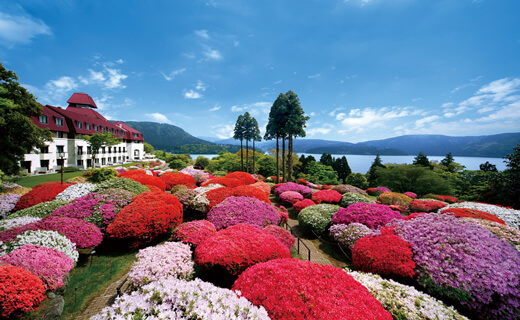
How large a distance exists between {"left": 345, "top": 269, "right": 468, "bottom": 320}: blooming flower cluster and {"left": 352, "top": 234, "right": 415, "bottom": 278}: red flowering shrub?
0.93 metres

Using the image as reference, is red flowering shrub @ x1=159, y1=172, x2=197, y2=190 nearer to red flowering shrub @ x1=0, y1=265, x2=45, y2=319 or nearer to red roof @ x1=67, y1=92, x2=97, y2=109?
red flowering shrub @ x1=0, y1=265, x2=45, y2=319

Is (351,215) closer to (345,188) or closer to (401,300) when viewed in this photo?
(401,300)

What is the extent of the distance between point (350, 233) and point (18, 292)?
33.9 feet

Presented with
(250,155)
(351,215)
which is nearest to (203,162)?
(250,155)

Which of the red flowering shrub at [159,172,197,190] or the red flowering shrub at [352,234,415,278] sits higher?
the red flowering shrub at [159,172,197,190]

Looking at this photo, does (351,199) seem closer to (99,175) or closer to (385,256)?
(385,256)

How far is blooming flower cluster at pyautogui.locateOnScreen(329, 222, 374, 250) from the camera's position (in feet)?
26.0

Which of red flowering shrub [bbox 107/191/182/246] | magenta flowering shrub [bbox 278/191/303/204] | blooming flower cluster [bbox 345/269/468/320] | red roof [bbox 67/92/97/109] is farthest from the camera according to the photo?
red roof [bbox 67/92/97/109]

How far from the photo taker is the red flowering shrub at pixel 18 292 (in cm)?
362

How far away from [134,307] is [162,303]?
401mm

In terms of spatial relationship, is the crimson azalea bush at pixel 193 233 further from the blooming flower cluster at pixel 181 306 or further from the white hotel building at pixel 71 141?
the white hotel building at pixel 71 141

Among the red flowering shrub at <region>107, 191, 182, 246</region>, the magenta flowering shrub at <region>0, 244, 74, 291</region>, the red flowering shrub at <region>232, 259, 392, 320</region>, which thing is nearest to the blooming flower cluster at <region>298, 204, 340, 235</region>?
the red flowering shrub at <region>232, 259, 392, 320</region>

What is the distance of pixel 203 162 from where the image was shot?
52.2m

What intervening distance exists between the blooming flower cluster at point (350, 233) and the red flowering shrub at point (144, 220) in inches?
304
